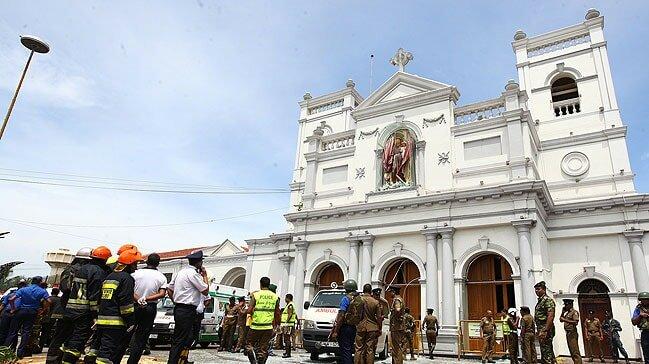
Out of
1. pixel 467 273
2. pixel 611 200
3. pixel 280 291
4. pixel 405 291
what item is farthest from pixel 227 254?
pixel 611 200

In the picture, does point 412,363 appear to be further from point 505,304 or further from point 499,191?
point 499,191

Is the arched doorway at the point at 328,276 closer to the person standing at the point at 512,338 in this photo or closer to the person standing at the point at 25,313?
the person standing at the point at 512,338

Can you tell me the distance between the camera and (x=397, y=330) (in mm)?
10492

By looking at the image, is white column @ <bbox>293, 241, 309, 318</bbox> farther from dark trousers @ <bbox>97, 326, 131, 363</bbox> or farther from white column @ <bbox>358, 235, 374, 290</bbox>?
dark trousers @ <bbox>97, 326, 131, 363</bbox>

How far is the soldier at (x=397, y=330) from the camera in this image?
10.1 metres

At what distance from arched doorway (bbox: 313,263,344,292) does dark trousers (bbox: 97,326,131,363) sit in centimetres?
1581

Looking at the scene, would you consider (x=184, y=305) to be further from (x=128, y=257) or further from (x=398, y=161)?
(x=398, y=161)

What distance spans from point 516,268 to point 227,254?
778 inches

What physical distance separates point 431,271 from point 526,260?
3.70 metres

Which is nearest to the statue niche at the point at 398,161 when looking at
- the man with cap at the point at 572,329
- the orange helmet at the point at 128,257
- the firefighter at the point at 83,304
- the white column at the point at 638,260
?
the white column at the point at 638,260

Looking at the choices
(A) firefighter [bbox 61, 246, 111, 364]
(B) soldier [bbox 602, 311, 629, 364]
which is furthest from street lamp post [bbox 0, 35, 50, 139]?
(B) soldier [bbox 602, 311, 629, 364]

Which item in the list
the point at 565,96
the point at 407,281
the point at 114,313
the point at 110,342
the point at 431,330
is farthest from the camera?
the point at 565,96

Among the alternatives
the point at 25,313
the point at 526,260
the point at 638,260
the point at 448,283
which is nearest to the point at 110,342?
the point at 25,313

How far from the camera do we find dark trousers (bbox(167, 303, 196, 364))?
627 cm
